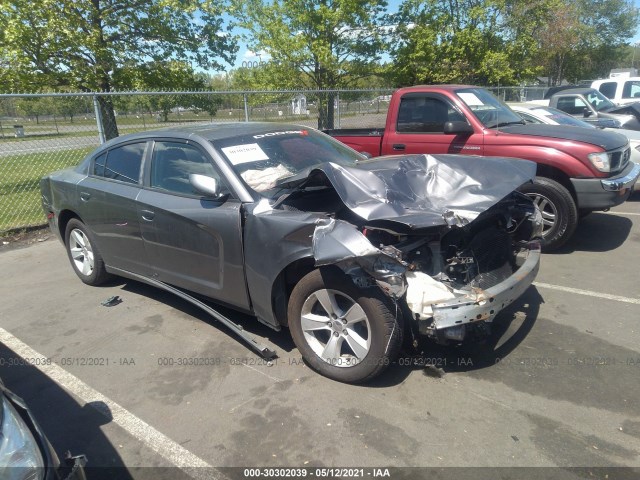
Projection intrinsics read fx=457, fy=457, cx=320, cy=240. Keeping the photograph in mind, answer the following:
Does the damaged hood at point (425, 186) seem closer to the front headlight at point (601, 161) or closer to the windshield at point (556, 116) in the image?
the front headlight at point (601, 161)

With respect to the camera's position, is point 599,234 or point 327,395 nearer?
point 327,395

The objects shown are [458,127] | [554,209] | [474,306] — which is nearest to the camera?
[474,306]

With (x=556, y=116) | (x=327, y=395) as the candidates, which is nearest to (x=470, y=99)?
(x=556, y=116)

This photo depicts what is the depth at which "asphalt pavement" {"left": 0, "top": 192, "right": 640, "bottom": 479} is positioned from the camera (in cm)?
250

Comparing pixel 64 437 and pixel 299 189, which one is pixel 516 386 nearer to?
pixel 299 189

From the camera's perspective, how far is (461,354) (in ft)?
11.1

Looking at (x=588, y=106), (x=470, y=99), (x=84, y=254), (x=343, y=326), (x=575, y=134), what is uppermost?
(x=470, y=99)

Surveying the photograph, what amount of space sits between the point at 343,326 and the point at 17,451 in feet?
6.12

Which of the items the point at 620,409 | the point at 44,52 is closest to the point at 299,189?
the point at 620,409

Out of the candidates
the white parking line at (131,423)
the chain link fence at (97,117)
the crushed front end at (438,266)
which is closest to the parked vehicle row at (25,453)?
the white parking line at (131,423)

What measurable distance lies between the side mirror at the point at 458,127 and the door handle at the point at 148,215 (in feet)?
12.8

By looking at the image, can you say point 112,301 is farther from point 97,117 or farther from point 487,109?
point 487,109

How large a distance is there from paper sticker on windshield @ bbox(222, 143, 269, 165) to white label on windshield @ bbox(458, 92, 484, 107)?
3623 millimetres

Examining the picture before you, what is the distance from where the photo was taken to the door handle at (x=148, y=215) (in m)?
3.88
